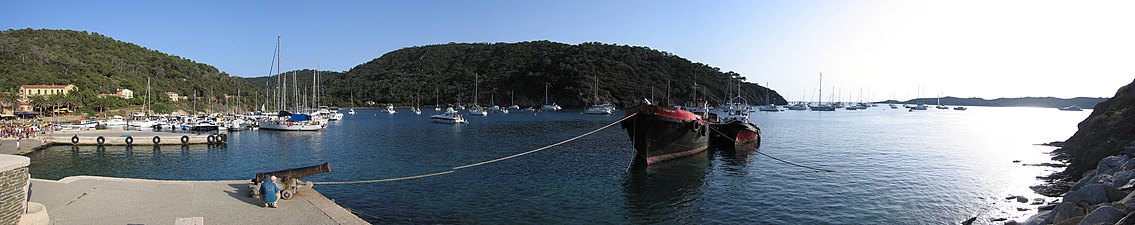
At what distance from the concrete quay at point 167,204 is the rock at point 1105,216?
52.4ft

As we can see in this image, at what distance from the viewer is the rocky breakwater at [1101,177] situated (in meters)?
12.0

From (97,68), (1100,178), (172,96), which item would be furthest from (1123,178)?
(97,68)

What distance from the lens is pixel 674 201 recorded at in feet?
66.6

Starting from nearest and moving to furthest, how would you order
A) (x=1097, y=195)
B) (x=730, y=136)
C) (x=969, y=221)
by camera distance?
(x=1097, y=195) → (x=969, y=221) → (x=730, y=136)

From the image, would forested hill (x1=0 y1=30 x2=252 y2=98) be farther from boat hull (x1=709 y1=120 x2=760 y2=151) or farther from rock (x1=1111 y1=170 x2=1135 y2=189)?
rock (x1=1111 y1=170 x2=1135 y2=189)

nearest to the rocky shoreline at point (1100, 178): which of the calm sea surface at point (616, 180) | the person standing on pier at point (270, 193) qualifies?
the calm sea surface at point (616, 180)

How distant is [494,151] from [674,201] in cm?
2147

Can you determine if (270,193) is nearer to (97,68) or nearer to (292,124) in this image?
(292,124)

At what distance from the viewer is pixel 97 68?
110 metres

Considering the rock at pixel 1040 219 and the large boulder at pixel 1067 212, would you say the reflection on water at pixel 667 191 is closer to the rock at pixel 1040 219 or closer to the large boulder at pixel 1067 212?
the large boulder at pixel 1067 212

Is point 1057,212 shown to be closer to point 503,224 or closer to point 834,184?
point 834,184

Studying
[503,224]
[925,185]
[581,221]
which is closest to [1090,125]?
[925,185]

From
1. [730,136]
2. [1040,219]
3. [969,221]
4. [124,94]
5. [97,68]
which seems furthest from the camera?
[97,68]

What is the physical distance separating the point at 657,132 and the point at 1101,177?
674 inches
